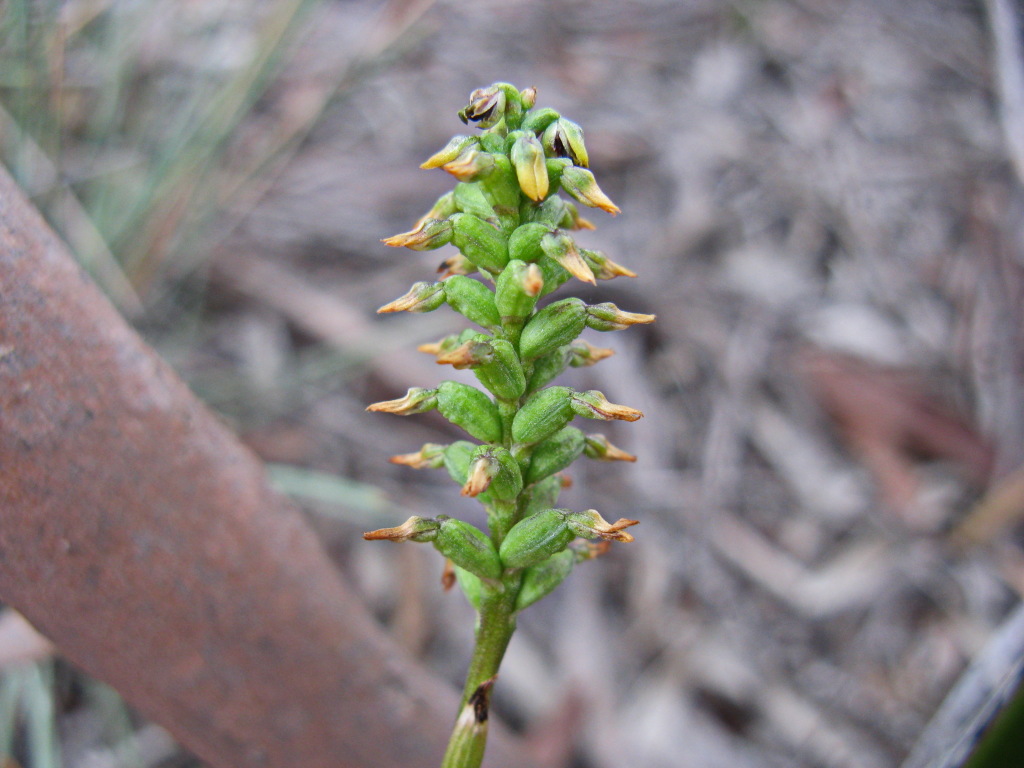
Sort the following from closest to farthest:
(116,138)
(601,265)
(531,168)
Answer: (531,168), (601,265), (116,138)

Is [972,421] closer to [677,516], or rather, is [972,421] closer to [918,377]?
[918,377]

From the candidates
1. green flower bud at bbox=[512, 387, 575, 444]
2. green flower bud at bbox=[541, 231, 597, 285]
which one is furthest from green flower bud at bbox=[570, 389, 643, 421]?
green flower bud at bbox=[541, 231, 597, 285]

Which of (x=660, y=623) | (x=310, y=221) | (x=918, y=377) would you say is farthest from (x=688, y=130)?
(x=660, y=623)

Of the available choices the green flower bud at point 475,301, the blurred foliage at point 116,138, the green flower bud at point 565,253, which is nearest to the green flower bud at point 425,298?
the green flower bud at point 475,301

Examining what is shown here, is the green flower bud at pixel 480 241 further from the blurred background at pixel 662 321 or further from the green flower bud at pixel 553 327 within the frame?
the blurred background at pixel 662 321

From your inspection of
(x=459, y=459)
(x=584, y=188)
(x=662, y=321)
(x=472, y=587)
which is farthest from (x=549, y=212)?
(x=662, y=321)

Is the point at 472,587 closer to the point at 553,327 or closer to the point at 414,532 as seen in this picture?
the point at 414,532
